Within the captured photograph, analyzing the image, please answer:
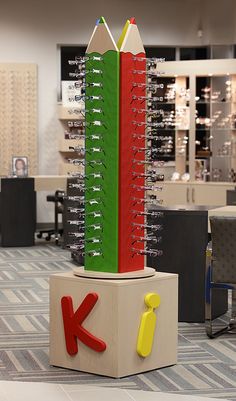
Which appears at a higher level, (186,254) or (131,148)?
(131,148)

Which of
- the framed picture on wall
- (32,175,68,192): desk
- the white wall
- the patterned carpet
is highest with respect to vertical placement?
the white wall

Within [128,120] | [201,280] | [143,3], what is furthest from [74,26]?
[128,120]

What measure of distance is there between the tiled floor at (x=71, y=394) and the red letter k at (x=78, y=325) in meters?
0.28

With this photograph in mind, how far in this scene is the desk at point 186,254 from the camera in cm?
680

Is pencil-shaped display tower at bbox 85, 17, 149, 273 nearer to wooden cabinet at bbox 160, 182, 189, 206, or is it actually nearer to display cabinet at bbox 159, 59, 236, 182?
display cabinet at bbox 159, 59, 236, 182

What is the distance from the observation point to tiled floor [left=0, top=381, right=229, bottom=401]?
186 inches

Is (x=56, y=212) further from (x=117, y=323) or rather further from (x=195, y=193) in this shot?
(x=117, y=323)

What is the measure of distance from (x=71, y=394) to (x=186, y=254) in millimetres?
2278

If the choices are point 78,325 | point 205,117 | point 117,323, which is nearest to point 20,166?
point 205,117

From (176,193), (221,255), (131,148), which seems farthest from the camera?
(176,193)

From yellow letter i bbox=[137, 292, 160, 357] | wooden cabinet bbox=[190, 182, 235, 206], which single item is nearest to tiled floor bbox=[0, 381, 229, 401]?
yellow letter i bbox=[137, 292, 160, 357]

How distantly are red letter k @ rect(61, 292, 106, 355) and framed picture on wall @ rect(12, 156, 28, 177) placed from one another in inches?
301

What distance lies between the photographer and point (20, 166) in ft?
42.4

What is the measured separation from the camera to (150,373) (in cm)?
532
